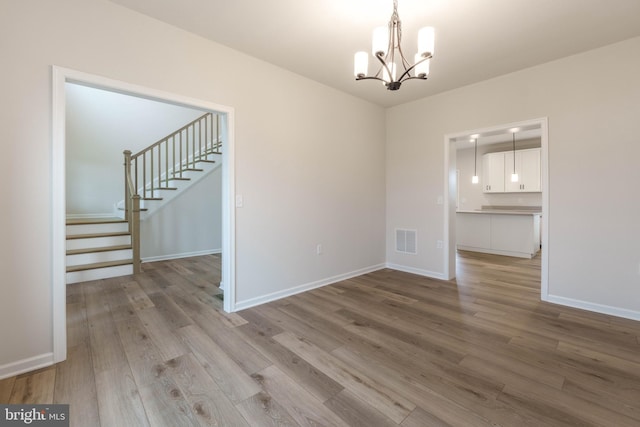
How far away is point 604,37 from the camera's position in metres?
2.65

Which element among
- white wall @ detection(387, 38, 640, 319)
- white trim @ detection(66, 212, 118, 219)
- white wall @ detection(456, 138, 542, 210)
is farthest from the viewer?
white wall @ detection(456, 138, 542, 210)

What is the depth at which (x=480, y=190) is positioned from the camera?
7.76m

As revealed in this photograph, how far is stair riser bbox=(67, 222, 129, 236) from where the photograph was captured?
4.31m

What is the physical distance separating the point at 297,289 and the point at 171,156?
449cm

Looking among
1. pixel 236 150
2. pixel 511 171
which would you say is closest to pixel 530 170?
pixel 511 171

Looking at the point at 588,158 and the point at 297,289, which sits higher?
the point at 588,158

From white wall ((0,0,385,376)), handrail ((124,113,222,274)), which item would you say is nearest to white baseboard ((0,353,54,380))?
white wall ((0,0,385,376))

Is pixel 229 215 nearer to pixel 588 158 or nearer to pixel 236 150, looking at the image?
pixel 236 150

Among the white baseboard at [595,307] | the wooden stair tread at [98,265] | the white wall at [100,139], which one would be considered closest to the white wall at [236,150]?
the white baseboard at [595,307]

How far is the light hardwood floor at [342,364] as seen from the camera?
155 cm

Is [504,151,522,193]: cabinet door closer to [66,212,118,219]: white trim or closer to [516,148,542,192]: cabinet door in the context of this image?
[516,148,542,192]: cabinet door

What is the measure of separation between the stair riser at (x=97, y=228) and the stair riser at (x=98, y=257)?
1.61 feet

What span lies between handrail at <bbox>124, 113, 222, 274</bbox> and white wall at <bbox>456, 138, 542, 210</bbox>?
6715mm

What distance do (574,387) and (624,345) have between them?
3.31 ft
